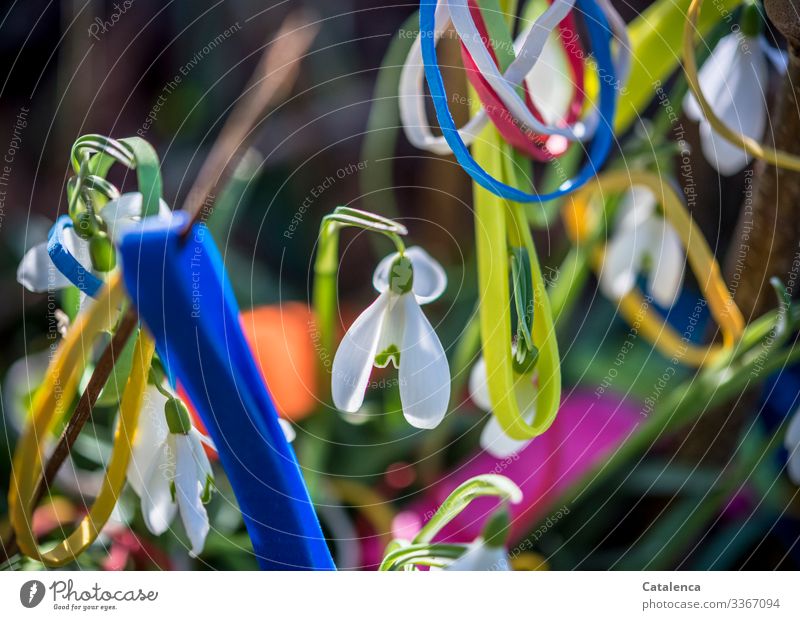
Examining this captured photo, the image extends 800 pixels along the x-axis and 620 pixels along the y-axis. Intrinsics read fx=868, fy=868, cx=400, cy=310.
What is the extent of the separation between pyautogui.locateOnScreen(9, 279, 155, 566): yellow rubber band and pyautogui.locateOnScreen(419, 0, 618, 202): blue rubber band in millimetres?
108

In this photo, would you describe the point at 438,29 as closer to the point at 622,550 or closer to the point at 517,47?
the point at 517,47

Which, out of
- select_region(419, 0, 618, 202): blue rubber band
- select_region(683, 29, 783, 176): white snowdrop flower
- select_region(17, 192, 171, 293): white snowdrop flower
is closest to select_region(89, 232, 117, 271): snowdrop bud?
select_region(17, 192, 171, 293): white snowdrop flower

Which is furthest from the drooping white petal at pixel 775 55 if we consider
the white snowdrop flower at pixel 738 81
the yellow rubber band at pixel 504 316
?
the yellow rubber band at pixel 504 316

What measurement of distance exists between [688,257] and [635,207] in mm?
31

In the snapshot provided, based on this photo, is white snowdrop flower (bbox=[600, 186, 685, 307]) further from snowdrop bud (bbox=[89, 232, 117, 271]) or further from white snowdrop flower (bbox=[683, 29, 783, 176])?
snowdrop bud (bbox=[89, 232, 117, 271])

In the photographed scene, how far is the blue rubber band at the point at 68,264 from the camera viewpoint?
249mm

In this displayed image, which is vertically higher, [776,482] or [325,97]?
[325,97]

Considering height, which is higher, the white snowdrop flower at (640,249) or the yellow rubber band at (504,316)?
the white snowdrop flower at (640,249)

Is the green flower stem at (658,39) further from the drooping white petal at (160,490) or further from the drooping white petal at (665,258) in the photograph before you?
the drooping white petal at (160,490)

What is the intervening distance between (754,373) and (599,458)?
69 mm

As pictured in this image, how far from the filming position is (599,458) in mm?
345

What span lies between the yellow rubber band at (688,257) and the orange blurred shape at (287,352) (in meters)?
0.12

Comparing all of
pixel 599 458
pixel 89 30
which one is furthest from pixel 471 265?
pixel 89 30
